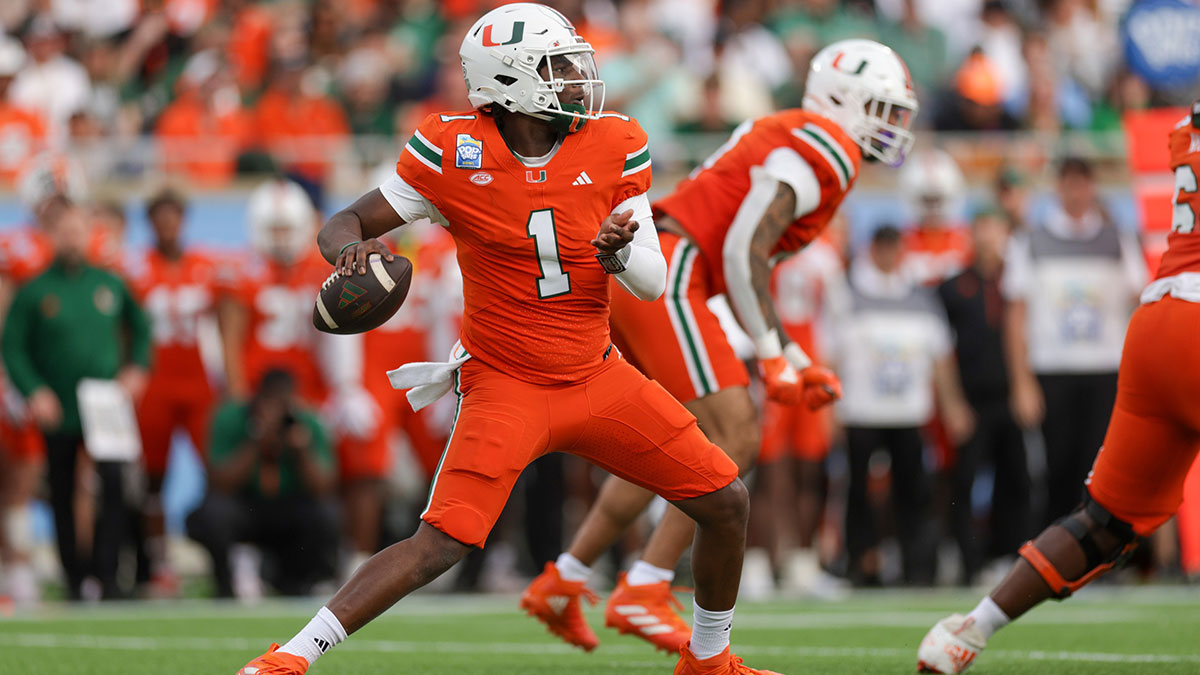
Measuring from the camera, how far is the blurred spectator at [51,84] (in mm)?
12195

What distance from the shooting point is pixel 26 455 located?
10.2 metres

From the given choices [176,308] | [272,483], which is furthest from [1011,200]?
[176,308]

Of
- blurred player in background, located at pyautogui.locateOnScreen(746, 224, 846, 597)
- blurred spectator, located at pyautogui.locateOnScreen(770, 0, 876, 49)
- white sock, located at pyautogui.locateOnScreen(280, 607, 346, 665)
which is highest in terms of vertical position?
blurred spectator, located at pyautogui.locateOnScreen(770, 0, 876, 49)

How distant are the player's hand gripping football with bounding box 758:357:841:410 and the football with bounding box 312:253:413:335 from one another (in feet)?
5.58

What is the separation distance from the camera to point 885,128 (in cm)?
611

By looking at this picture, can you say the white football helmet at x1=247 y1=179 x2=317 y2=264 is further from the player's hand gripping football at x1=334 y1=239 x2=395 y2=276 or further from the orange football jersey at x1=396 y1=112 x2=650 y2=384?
the player's hand gripping football at x1=334 y1=239 x2=395 y2=276

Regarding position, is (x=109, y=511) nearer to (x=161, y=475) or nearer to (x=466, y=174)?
(x=161, y=475)

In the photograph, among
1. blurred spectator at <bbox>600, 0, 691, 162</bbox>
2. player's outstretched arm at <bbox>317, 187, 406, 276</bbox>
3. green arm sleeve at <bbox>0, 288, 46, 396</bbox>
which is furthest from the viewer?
blurred spectator at <bbox>600, 0, 691, 162</bbox>

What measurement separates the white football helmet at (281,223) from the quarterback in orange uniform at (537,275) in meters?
→ 5.63

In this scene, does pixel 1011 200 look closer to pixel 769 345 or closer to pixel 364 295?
pixel 769 345

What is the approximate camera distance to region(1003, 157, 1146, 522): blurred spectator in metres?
9.70

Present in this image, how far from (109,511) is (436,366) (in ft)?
16.5

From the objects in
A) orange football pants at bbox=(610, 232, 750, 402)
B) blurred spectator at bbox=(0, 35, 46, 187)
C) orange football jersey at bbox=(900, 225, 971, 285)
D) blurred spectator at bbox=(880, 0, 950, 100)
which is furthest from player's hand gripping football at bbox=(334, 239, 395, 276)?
blurred spectator at bbox=(880, 0, 950, 100)

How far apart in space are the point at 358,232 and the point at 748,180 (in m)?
1.86
